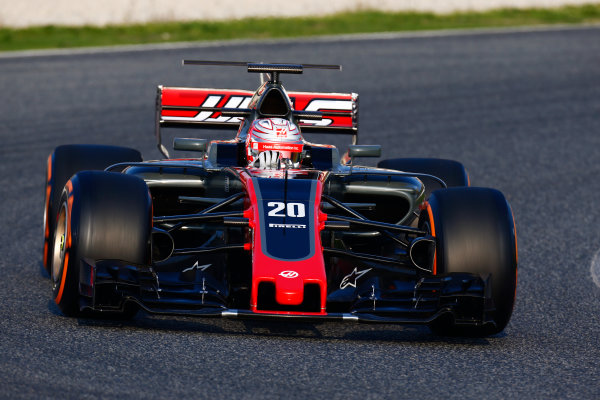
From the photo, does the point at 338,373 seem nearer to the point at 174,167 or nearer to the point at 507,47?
the point at 174,167

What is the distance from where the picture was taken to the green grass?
74.6ft

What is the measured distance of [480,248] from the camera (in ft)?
21.9

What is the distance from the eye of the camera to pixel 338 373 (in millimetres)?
5801

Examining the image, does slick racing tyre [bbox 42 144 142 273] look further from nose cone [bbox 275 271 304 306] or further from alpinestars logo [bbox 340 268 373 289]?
nose cone [bbox 275 271 304 306]

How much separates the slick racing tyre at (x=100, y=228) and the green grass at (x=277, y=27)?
51.3ft

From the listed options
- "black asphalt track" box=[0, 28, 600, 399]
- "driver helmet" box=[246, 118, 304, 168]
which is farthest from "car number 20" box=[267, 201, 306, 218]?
"driver helmet" box=[246, 118, 304, 168]

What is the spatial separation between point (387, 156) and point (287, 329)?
7.48 meters

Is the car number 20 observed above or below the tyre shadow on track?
above

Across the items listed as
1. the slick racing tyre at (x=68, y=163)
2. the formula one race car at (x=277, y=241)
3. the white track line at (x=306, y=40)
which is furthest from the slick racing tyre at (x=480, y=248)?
the white track line at (x=306, y=40)

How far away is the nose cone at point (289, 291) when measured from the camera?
637 centimetres

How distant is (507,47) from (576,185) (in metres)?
11.1

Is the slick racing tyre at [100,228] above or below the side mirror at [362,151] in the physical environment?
below

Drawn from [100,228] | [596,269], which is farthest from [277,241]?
[596,269]

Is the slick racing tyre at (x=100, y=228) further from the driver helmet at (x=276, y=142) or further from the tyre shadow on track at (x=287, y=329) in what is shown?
the driver helmet at (x=276, y=142)
